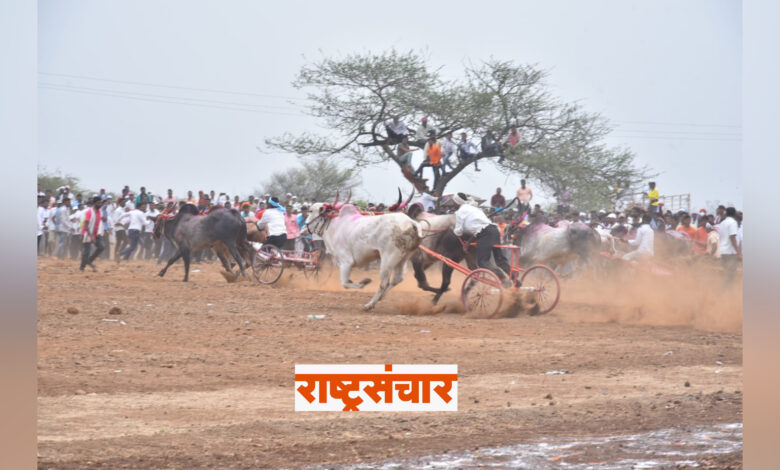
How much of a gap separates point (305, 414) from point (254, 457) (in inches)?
44.6

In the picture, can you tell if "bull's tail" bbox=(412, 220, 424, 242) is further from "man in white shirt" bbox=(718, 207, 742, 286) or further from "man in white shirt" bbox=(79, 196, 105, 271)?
"man in white shirt" bbox=(79, 196, 105, 271)

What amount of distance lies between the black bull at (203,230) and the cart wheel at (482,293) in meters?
5.11

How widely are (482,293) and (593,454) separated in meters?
6.11

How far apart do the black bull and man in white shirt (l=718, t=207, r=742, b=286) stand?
7.42 metres

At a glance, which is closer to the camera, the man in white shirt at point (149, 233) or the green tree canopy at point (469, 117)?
the green tree canopy at point (469, 117)

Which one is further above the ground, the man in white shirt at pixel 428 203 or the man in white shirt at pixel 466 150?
the man in white shirt at pixel 466 150

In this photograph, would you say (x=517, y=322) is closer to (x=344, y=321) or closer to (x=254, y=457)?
(x=344, y=321)

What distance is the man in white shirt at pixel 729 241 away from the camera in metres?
12.3

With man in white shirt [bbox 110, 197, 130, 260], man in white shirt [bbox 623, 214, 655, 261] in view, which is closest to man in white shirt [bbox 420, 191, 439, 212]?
man in white shirt [bbox 623, 214, 655, 261]

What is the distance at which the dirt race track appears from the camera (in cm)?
518

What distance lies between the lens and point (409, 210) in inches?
459

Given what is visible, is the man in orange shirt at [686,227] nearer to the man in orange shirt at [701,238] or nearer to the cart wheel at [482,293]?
the man in orange shirt at [701,238]

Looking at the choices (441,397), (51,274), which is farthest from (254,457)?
(51,274)

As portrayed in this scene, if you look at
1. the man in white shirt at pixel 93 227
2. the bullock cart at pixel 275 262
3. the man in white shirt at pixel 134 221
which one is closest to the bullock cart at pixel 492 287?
the bullock cart at pixel 275 262
